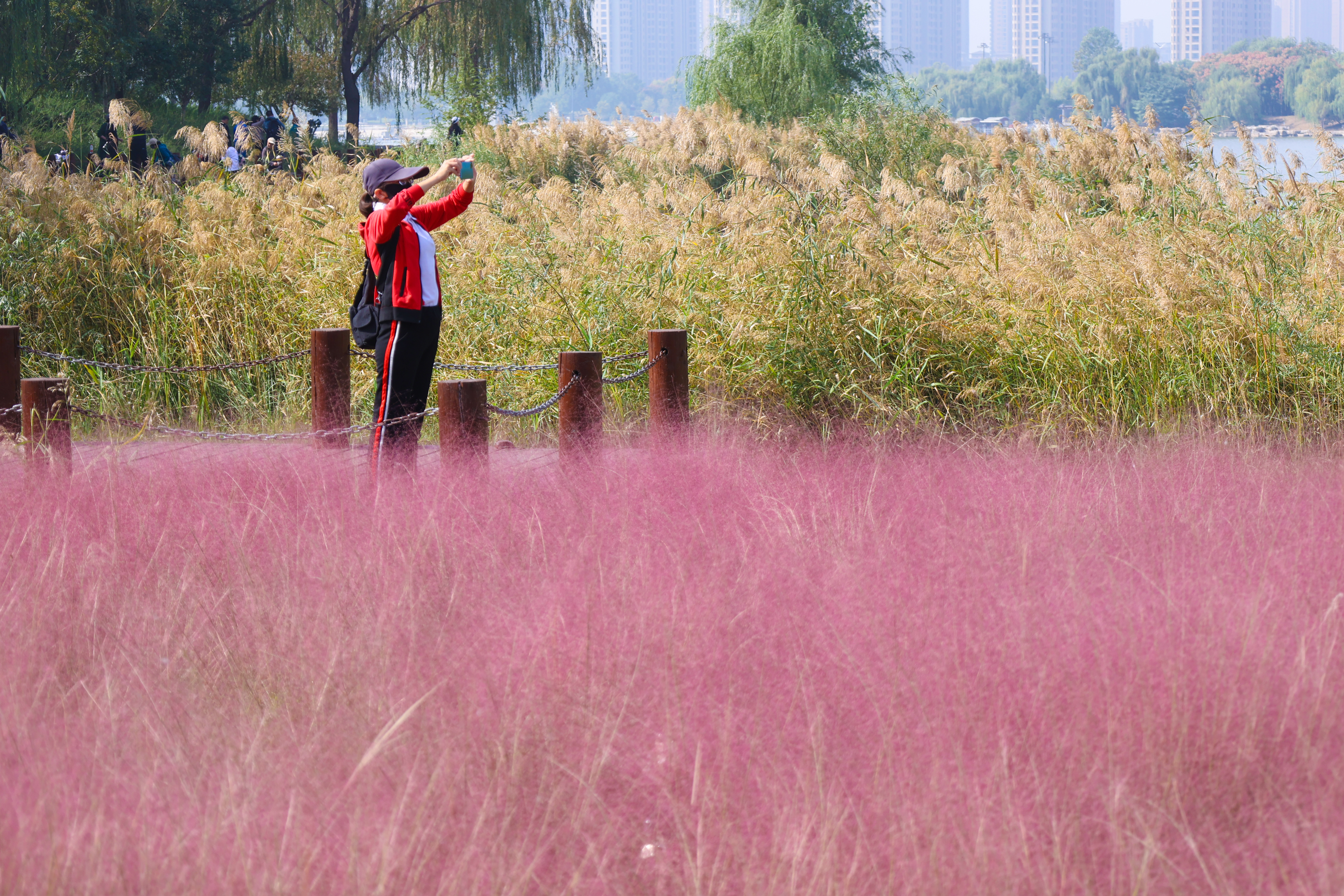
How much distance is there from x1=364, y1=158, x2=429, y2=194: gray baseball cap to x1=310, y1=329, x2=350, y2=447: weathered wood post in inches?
26.2

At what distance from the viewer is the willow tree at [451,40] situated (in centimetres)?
2350

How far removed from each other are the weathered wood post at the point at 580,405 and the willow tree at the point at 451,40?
61.7ft

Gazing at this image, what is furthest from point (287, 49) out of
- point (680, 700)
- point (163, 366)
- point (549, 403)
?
point (680, 700)

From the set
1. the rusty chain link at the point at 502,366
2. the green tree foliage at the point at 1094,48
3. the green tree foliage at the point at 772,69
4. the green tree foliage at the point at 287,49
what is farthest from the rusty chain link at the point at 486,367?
the green tree foliage at the point at 1094,48

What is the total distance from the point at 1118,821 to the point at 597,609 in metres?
1.29

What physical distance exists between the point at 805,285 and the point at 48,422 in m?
3.41

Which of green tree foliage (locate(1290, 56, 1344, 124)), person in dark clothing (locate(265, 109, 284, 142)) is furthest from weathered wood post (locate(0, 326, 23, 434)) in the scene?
green tree foliage (locate(1290, 56, 1344, 124))

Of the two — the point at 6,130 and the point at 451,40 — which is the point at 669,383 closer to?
the point at 6,130

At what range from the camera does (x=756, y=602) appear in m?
3.05

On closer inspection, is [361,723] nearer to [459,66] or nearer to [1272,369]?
[1272,369]

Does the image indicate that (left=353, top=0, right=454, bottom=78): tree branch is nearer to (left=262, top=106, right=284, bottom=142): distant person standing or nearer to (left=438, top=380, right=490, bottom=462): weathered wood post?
(left=262, top=106, right=284, bottom=142): distant person standing

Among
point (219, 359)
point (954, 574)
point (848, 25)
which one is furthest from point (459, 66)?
point (954, 574)

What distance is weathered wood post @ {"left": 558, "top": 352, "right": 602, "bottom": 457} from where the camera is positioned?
500cm

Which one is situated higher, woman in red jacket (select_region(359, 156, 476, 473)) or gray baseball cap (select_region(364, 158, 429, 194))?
gray baseball cap (select_region(364, 158, 429, 194))
